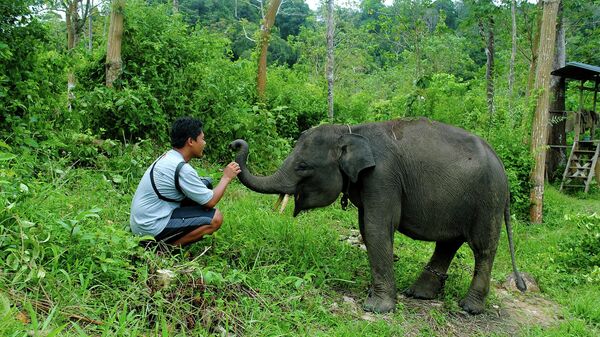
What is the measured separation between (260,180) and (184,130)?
2.76 feet

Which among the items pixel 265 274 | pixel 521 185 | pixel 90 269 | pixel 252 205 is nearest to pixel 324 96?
pixel 521 185

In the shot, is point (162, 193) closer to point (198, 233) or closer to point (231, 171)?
point (198, 233)

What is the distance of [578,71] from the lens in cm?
1490

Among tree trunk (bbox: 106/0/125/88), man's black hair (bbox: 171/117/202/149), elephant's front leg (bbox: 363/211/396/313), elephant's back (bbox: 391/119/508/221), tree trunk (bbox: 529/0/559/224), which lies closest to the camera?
man's black hair (bbox: 171/117/202/149)

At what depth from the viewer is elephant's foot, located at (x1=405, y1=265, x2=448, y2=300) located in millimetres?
5579

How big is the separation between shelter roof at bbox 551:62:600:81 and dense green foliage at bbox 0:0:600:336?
10.4 ft

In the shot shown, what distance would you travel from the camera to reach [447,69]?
101ft

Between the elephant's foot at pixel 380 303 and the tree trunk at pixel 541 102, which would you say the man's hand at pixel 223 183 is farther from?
the tree trunk at pixel 541 102

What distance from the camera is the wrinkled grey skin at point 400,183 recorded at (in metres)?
5.13

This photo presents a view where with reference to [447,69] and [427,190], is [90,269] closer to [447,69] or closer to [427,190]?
[427,190]

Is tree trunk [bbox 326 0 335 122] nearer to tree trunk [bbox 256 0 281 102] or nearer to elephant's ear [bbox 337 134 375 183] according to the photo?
tree trunk [bbox 256 0 281 102]

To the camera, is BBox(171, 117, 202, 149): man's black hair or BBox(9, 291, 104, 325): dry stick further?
BBox(171, 117, 202, 149): man's black hair

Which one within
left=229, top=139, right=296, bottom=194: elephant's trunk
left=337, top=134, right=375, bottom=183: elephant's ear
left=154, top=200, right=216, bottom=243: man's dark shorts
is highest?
left=337, top=134, right=375, bottom=183: elephant's ear

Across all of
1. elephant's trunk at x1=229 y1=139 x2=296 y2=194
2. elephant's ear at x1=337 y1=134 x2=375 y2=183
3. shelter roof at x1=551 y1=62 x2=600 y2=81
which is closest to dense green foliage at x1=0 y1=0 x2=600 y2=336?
elephant's trunk at x1=229 y1=139 x2=296 y2=194
